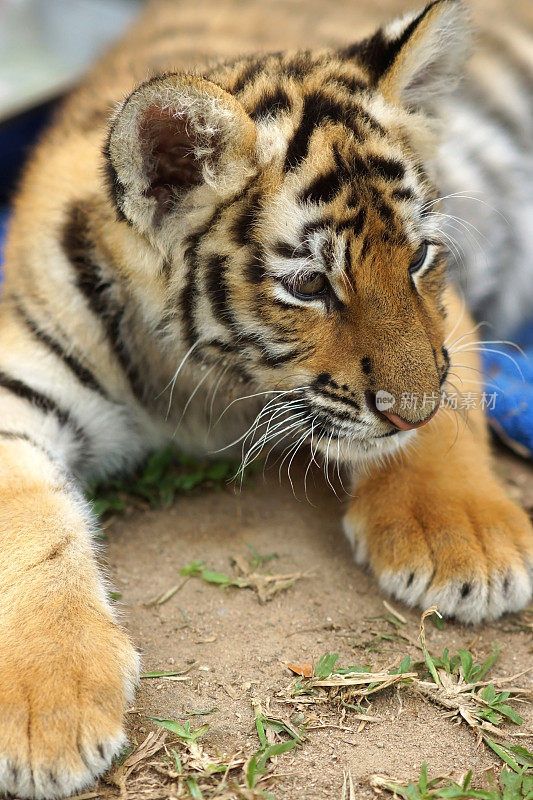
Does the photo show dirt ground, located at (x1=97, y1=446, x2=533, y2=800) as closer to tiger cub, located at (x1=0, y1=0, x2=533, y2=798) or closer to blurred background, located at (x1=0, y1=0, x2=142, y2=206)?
tiger cub, located at (x1=0, y1=0, x2=533, y2=798)

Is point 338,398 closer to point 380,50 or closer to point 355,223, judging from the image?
point 355,223

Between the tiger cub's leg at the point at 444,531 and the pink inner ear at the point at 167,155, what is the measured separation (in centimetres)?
79

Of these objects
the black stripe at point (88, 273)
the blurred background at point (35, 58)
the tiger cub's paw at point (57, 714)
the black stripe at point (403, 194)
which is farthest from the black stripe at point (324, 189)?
the blurred background at point (35, 58)

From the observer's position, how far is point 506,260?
3.08 m

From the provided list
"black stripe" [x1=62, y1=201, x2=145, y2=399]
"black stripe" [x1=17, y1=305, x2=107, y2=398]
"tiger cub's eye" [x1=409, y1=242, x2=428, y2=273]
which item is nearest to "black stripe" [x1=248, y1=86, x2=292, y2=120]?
"tiger cub's eye" [x1=409, y1=242, x2=428, y2=273]

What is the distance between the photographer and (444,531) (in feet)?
6.04

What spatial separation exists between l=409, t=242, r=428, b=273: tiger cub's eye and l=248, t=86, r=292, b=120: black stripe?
15.4 inches

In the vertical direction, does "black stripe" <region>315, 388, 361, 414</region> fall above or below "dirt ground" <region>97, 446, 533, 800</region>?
above

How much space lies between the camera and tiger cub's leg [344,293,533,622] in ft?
5.88

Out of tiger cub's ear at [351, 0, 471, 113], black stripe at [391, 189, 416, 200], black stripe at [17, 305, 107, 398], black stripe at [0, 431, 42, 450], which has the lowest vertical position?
black stripe at [0, 431, 42, 450]

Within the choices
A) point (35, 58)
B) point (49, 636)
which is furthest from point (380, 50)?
point (35, 58)

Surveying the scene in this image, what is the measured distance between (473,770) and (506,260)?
204cm

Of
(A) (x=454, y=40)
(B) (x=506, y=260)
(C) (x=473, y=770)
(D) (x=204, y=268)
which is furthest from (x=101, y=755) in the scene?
(B) (x=506, y=260)

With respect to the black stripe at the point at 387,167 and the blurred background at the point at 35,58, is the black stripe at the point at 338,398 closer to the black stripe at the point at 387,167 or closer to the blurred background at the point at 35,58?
the black stripe at the point at 387,167
